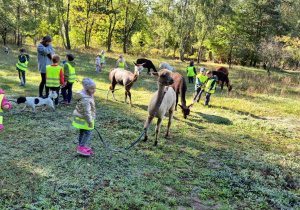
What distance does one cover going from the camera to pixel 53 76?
710 cm

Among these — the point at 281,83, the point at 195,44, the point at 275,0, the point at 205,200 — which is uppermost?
the point at 275,0

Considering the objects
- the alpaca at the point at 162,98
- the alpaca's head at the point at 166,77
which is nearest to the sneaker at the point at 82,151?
the alpaca at the point at 162,98

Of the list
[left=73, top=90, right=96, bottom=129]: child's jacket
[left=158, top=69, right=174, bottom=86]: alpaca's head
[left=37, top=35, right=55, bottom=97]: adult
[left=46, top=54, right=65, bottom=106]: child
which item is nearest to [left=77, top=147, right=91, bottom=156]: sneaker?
[left=73, top=90, right=96, bottom=129]: child's jacket

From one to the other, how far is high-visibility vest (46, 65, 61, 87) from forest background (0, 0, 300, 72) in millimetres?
22452

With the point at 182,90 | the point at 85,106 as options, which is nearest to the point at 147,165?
the point at 85,106

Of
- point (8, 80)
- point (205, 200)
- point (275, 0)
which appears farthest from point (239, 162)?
point (275, 0)

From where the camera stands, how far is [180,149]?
5594 millimetres

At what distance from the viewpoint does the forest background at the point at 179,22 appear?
26.1 meters

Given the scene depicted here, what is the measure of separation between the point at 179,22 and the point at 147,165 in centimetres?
2837

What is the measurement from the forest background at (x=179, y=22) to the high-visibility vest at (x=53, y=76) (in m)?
22.5

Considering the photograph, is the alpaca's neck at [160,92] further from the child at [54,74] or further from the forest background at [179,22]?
the forest background at [179,22]

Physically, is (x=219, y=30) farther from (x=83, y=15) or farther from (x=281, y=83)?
(x=83, y=15)

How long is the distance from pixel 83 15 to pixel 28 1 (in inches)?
274

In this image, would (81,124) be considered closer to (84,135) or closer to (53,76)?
(84,135)
